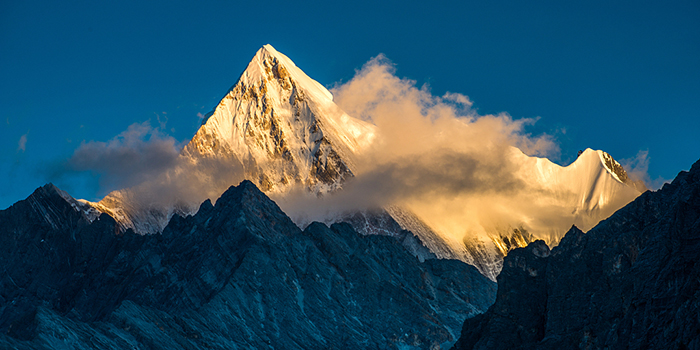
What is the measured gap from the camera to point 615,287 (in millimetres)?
151500

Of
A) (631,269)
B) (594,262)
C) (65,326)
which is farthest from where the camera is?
(65,326)

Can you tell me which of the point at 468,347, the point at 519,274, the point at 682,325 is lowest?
the point at 682,325

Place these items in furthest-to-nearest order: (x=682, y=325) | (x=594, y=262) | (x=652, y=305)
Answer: (x=594, y=262) → (x=652, y=305) → (x=682, y=325)

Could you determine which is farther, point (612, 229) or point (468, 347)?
point (468, 347)

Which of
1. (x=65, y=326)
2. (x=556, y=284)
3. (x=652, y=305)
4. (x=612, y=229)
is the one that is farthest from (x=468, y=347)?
(x=65, y=326)

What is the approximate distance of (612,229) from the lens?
167875mm

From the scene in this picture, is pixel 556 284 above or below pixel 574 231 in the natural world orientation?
below

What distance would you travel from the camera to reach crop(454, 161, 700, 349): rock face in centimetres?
13025

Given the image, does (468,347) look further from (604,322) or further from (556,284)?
(604,322)

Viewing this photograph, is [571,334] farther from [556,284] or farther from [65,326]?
[65,326]

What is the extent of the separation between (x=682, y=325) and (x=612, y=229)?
45490 millimetres

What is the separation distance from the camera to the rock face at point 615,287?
130250 millimetres

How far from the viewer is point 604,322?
148875 mm

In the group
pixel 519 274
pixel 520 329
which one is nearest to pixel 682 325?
pixel 520 329
